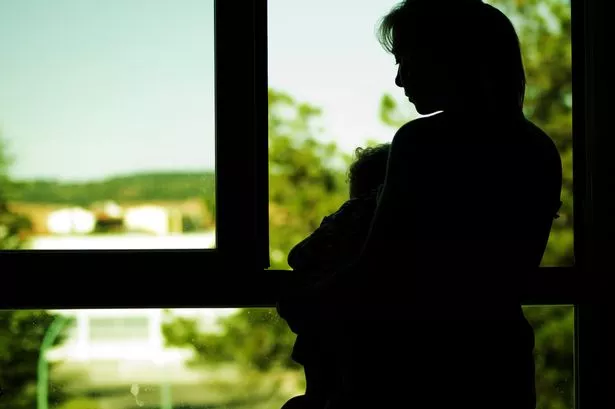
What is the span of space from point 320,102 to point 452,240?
86 cm

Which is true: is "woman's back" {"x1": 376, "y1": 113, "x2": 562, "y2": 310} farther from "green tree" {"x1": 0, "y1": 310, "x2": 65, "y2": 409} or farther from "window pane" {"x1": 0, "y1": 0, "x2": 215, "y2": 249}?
"green tree" {"x1": 0, "y1": 310, "x2": 65, "y2": 409}

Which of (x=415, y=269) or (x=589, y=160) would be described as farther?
(x=589, y=160)

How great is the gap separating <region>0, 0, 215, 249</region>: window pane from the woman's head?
2.53 ft

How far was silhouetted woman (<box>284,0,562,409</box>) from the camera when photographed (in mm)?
A: 926

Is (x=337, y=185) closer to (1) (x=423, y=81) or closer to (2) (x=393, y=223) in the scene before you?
(1) (x=423, y=81)

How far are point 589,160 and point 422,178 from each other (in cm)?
98

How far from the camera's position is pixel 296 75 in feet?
5.60

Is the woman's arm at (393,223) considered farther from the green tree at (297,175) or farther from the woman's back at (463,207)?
the green tree at (297,175)

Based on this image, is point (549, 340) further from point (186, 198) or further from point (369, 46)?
point (186, 198)

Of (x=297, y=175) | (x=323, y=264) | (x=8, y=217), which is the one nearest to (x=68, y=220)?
(x=8, y=217)

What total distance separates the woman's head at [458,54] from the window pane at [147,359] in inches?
33.6


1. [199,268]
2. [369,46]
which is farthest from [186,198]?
[369,46]

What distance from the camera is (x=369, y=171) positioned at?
1.39m

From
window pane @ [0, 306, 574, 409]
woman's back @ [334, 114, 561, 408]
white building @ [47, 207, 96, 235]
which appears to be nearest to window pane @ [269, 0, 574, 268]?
window pane @ [0, 306, 574, 409]
